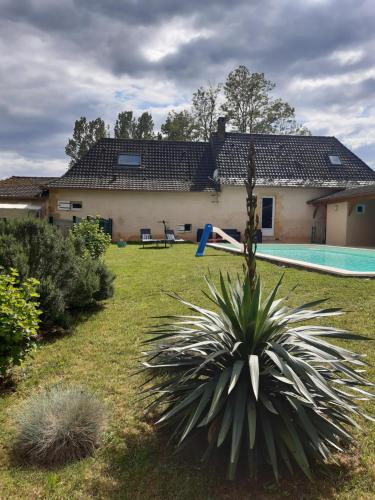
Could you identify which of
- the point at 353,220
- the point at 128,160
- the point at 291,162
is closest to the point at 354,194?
the point at 353,220

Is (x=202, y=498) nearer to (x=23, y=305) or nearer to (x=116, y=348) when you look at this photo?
(x=23, y=305)

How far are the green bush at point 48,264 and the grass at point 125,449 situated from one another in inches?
17.7

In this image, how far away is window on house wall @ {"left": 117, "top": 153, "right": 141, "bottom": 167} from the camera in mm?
24875

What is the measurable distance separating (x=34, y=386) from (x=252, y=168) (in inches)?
122

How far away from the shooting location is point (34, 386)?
12.4 ft

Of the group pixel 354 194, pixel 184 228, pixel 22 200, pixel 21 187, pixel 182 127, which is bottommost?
pixel 184 228

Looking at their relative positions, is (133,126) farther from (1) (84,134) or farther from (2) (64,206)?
(2) (64,206)

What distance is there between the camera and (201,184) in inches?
952

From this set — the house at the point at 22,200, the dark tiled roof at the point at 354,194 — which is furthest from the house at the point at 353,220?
the house at the point at 22,200

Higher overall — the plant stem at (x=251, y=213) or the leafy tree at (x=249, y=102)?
the leafy tree at (x=249, y=102)

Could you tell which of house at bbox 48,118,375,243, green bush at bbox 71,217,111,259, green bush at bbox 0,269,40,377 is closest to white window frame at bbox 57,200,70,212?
house at bbox 48,118,375,243

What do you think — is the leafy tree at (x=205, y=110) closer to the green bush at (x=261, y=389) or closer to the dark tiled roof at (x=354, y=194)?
the dark tiled roof at (x=354, y=194)

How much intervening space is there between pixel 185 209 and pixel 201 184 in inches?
82.2

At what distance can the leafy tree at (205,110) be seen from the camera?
132 ft
